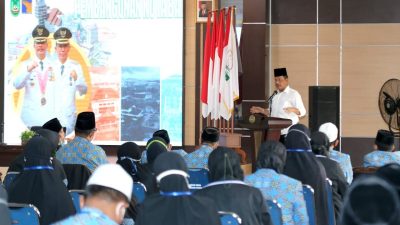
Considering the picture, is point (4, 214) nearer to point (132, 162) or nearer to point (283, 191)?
point (283, 191)

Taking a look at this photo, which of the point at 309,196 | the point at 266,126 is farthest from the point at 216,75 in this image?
the point at 309,196

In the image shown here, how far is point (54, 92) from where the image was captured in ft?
42.5

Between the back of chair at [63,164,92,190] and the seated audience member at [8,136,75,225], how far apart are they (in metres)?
1.24

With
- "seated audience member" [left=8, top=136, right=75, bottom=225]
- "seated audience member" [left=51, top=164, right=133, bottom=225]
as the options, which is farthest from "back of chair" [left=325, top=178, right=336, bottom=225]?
"seated audience member" [left=51, top=164, right=133, bottom=225]

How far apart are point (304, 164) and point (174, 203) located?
278 cm

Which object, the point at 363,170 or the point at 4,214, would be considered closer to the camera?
the point at 4,214

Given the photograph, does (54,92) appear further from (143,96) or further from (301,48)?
(301,48)

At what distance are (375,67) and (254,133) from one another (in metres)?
4.52

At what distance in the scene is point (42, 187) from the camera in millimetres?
5156

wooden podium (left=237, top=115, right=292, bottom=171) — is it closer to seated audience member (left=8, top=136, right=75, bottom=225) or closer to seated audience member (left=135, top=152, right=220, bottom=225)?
seated audience member (left=8, top=136, right=75, bottom=225)

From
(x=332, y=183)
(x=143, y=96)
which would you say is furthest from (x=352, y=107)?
(x=332, y=183)

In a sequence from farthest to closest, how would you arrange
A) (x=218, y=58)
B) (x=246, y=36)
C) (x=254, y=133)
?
1. (x=246, y=36)
2. (x=218, y=58)
3. (x=254, y=133)

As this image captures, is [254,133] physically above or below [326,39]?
below

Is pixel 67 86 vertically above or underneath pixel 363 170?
above
